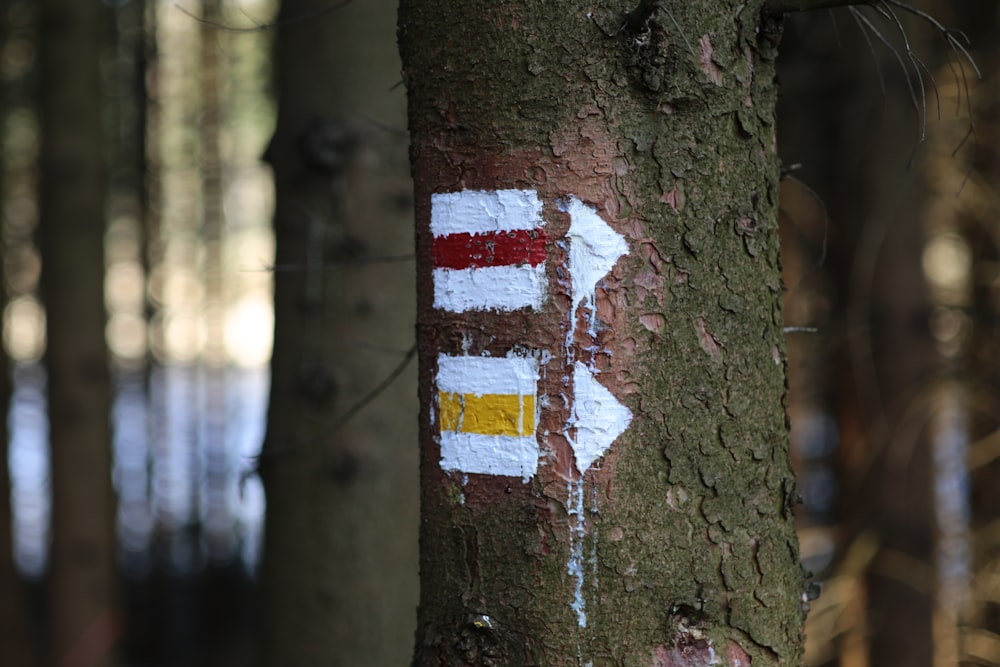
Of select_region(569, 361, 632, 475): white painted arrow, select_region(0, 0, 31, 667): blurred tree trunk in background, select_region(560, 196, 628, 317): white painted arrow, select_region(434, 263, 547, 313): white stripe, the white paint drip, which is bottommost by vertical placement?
select_region(0, 0, 31, 667): blurred tree trunk in background

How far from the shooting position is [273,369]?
7.25ft

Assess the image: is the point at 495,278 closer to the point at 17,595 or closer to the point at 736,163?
the point at 736,163

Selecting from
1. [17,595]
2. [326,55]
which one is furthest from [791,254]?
[17,595]

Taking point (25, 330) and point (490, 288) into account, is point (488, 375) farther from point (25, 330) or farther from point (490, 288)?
point (25, 330)

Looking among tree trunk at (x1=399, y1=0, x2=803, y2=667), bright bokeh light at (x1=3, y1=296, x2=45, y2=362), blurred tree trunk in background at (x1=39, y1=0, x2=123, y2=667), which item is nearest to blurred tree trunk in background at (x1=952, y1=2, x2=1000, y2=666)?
tree trunk at (x1=399, y1=0, x2=803, y2=667)

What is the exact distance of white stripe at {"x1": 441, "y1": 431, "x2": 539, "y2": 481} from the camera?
3.28 ft

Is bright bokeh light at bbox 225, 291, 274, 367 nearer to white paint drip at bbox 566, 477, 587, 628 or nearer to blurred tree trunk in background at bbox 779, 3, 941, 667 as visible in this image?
blurred tree trunk in background at bbox 779, 3, 941, 667

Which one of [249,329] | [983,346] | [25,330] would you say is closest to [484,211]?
[983,346]

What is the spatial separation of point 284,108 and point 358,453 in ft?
2.77

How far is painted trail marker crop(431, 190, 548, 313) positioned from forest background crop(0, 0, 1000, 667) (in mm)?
370

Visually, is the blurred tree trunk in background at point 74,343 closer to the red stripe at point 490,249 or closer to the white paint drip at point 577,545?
the red stripe at point 490,249

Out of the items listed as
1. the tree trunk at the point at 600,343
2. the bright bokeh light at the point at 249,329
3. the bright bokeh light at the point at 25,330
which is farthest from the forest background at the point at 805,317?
the bright bokeh light at the point at 25,330

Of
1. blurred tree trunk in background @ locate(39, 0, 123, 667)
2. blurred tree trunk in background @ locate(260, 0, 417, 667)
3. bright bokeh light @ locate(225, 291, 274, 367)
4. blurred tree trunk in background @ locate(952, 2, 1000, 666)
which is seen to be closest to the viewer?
blurred tree trunk in background @ locate(260, 0, 417, 667)

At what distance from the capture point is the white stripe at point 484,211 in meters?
1.00
